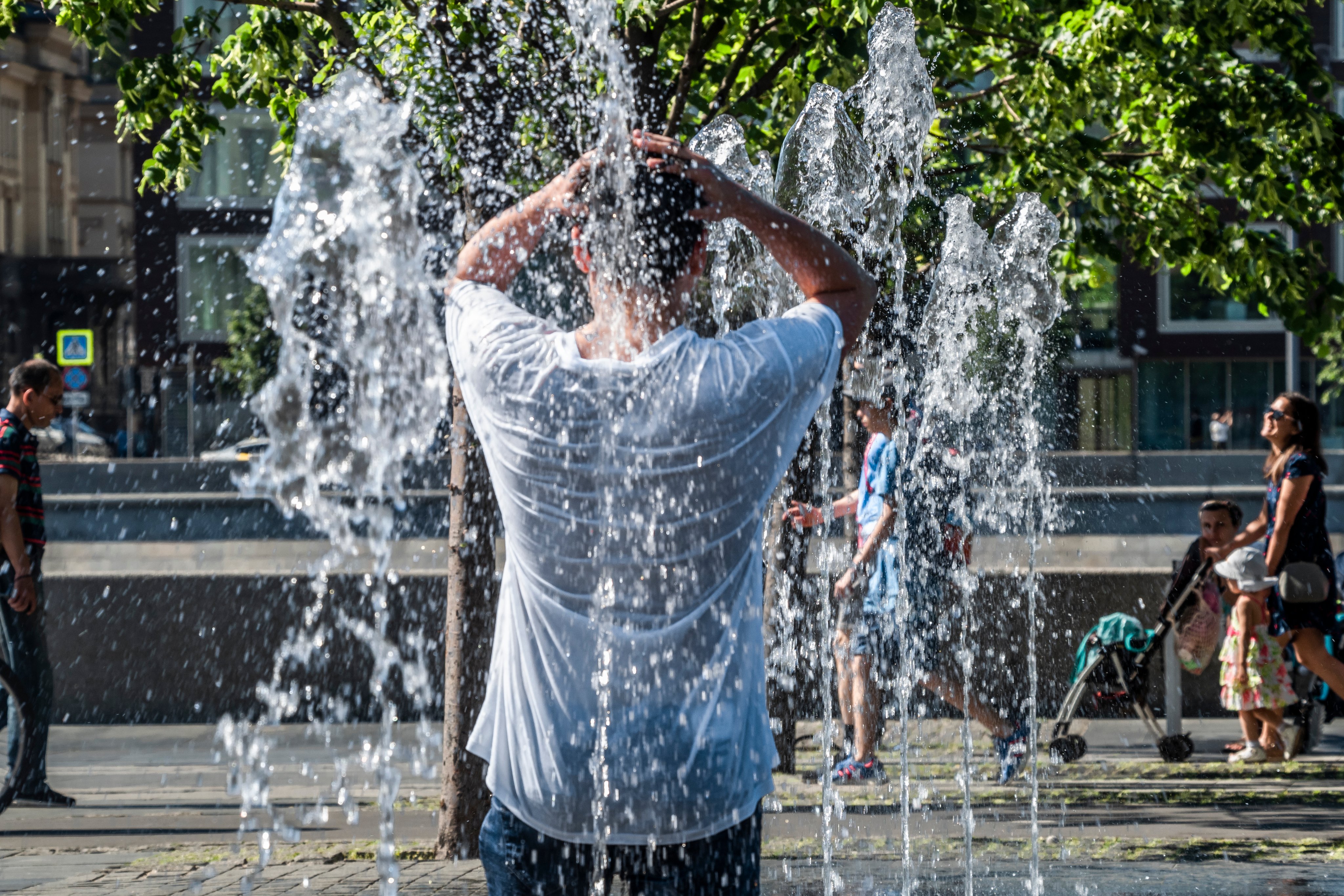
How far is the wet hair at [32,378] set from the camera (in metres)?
6.97

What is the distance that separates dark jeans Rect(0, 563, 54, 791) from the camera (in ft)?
22.1

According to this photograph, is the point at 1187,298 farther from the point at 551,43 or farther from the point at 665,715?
the point at 665,715

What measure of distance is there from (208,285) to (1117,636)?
45.5 metres

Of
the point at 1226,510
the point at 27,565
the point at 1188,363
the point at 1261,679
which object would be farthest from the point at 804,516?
the point at 1188,363

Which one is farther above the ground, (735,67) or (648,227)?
(735,67)

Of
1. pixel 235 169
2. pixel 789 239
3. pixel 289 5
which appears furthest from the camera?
pixel 235 169

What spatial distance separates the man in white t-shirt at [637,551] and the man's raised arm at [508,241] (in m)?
0.07

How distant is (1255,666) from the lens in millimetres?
7816

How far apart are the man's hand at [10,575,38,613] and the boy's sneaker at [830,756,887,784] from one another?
3.75m

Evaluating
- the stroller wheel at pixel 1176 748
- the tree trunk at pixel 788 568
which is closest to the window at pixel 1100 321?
the stroller wheel at pixel 1176 748

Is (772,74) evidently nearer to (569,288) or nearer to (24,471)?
(569,288)

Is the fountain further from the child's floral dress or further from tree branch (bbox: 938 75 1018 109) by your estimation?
the child's floral dress

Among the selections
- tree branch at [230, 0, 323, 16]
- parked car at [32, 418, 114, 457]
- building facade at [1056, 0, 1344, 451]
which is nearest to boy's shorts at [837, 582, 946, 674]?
tree branch at [230, 0, 323, 16]

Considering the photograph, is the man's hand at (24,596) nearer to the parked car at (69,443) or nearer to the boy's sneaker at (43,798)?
the boy's sneaker at (43,798)
